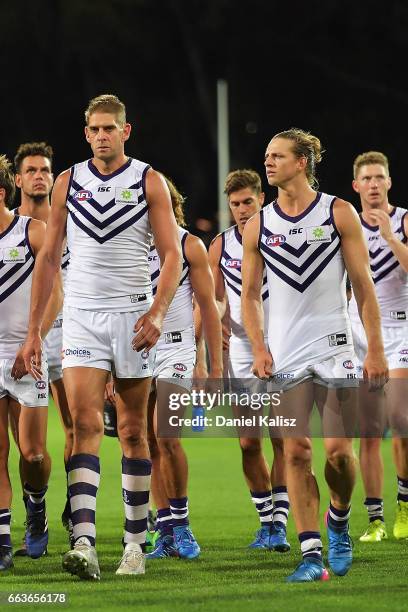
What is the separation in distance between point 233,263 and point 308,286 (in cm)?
246

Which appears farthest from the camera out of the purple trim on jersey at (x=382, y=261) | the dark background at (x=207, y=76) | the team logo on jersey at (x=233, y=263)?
the dark background at (x=207, y=76)

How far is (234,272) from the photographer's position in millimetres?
9859

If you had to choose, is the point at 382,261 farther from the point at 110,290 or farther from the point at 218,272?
the point at 110,290

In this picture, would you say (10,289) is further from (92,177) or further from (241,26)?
(241,26)

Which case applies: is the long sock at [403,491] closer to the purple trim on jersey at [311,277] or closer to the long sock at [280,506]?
the long sock at [280,506]

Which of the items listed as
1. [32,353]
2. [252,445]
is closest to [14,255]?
[32,353]

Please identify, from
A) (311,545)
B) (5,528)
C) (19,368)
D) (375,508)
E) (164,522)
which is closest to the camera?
(311,545)

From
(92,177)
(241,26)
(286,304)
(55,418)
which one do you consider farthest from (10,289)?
(241,26)

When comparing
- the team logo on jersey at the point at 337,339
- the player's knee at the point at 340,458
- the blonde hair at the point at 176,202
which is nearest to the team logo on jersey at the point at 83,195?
the team logo on jersey at the point at 337,339

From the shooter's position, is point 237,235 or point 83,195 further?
point 237,235

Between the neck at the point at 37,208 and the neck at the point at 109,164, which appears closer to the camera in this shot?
the neck at the point at 109,164

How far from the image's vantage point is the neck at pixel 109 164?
759 cm

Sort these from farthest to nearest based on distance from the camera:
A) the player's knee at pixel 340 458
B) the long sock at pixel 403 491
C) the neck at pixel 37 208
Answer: the neck at pixel 37 208 < the long sock at pixel 403 491 < the player's knee at pixel 340 458

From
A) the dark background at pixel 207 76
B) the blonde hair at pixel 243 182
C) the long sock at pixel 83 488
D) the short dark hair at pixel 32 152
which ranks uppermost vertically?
the dark background at pixel 207 76
